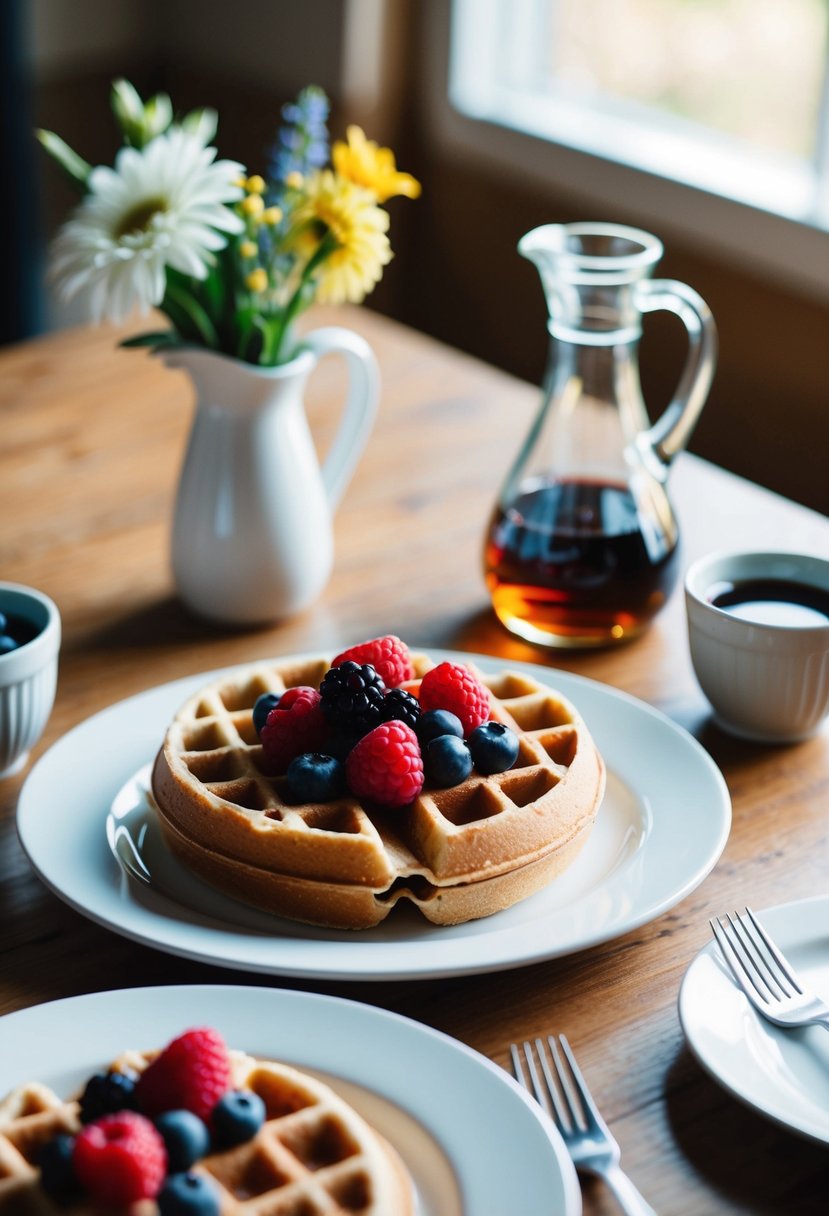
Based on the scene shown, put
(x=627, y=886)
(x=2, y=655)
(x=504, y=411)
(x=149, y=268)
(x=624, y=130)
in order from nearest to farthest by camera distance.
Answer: (x=627, y=886) → (x=2, y=655) → (x=149, y=268) → (x=504, y=411) → (x=624, y=130)

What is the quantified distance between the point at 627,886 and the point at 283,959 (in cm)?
27

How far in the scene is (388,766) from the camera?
104 centimetres

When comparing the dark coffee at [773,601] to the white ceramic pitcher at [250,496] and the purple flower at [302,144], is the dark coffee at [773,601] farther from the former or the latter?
the purple flower at [302,144]

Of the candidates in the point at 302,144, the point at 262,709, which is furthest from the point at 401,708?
the point at 302,144

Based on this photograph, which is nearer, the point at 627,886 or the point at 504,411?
the point at 627,886

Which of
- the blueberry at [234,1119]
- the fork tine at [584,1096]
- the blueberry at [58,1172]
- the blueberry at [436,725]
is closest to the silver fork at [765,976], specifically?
the fork tine at [584,1096]

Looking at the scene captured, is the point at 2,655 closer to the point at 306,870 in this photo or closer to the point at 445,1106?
the point at 306,870

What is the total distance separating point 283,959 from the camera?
953mm

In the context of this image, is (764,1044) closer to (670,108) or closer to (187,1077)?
(187,1077)

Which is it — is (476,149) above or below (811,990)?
below

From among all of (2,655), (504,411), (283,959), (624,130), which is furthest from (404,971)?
(624,130)

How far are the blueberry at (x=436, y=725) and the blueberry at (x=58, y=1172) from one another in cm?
44

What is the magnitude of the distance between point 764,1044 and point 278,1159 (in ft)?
1.09

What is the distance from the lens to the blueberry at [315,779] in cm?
106
